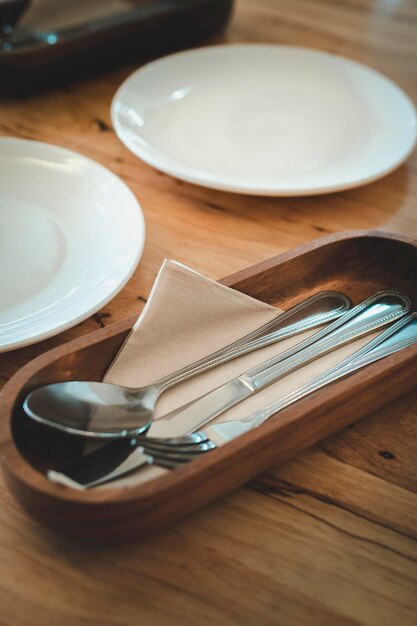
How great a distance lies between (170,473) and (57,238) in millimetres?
321

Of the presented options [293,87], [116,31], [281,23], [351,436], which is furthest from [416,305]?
[281,23]

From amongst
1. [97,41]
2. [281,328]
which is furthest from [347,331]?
[97,41]

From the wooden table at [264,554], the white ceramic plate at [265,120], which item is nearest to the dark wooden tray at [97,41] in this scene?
the white ceramic plate at [265,120]

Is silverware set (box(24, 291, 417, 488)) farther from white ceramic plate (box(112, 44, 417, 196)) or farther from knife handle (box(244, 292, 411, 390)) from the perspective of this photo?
white ceramic plate (box(112, 44, 417, 196))

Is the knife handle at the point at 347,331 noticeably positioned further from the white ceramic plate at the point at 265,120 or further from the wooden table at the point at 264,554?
the white ceramic plate at the point at 265,120

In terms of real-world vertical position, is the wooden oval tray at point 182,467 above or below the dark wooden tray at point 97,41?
below

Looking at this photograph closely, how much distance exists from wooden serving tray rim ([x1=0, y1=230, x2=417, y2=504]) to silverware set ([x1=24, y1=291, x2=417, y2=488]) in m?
0.01

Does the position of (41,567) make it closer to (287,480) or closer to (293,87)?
(287,480)

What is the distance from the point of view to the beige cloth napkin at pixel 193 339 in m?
0.47

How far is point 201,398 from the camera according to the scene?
17.7 inches

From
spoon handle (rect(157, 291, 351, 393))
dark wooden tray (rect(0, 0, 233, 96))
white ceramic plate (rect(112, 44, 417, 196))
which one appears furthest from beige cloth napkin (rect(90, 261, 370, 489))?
dark wooden tray (rect(0, 0, 233, 96))

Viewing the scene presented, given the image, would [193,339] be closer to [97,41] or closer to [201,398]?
[201,398]

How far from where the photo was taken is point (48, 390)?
0.42m

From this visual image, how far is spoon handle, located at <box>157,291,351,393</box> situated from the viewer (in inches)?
18.7
